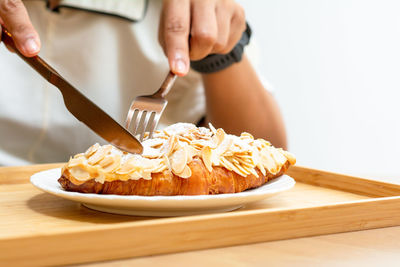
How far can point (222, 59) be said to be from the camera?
140 cm

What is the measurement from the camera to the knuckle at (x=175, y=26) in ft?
2.87

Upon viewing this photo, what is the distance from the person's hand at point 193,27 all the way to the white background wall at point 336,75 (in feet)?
5.78

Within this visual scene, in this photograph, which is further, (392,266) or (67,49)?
(67,49)

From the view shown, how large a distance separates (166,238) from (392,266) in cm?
22

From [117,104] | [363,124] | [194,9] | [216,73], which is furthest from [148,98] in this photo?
[363,124]

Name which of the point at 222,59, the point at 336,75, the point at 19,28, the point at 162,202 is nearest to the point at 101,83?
the point at 222,59

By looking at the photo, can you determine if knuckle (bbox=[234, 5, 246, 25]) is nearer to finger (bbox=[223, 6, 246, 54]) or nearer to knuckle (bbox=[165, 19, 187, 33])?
finger (bbox=[223, 6, 246, 54])

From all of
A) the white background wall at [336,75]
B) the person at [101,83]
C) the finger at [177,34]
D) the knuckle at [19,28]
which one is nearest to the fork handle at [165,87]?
the finger at [177,34]

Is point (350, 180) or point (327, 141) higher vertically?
point (350, 180)

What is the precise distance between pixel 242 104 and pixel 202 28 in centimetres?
63

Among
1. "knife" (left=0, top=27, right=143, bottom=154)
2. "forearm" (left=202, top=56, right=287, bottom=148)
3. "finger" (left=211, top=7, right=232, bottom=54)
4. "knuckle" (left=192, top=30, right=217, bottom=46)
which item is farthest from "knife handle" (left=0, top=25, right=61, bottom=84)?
"forearm" (left=202, top=56, right=287, bottom=148)

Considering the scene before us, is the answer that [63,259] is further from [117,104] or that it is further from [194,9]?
[117,104]

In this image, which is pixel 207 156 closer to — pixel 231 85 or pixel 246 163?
pixel 246 163

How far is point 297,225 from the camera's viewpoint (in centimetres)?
52
